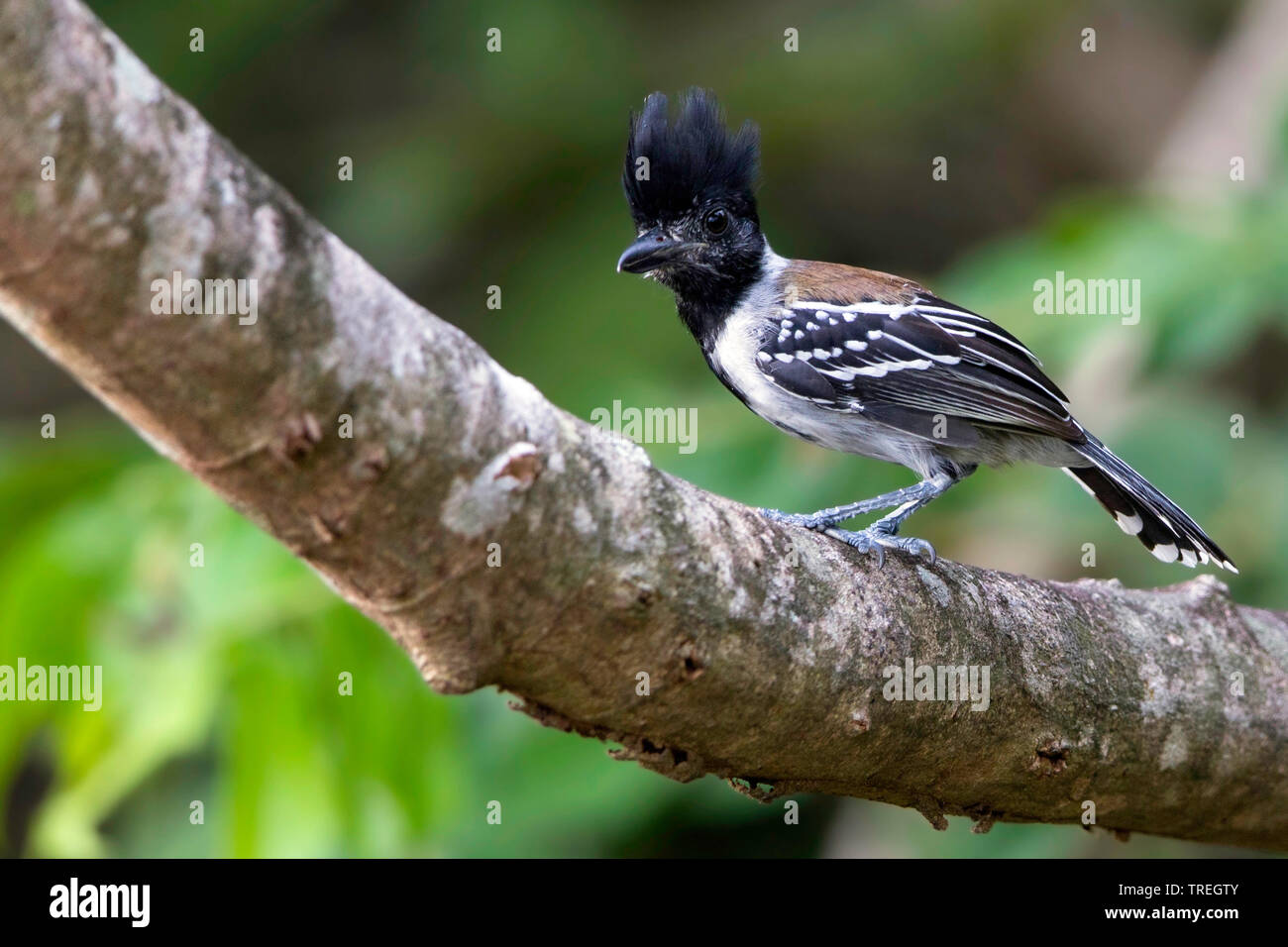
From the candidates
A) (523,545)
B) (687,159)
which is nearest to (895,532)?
(687,159)

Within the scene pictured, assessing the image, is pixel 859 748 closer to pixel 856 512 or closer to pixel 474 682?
pixel 474 682

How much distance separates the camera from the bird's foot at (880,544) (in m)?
2.97

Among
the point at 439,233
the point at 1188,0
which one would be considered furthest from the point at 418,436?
the point at 1188,0

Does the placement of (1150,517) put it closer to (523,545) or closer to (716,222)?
(716,222)

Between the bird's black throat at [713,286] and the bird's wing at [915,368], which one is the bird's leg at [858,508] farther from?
the bird's black throat at [713,286]

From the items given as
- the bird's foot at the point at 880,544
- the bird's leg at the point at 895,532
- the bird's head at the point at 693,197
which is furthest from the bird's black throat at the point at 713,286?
the bird's foot at the point at 880,544

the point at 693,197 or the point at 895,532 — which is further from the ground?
the point at 693,197

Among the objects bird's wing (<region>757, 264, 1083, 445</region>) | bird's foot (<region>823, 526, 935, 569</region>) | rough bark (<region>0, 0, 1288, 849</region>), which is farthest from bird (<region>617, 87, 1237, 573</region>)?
rough bark (<region>0, 0, 1288, 849</region>)

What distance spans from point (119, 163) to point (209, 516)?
8.17ft

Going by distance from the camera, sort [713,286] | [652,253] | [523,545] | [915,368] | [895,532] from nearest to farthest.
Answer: [523,545], [895,532], [915,368], [652,253], [713,286]

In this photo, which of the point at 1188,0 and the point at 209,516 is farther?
the point at 1188,0

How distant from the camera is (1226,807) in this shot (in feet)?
10.7

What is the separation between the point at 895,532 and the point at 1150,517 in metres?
1.13

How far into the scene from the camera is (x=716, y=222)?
4.60 m
